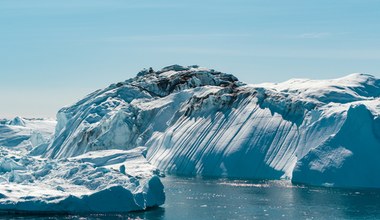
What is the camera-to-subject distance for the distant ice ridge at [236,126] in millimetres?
93312

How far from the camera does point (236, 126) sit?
113 m

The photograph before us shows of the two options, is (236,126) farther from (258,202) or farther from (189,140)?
(258,202)

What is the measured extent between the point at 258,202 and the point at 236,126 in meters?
35.7

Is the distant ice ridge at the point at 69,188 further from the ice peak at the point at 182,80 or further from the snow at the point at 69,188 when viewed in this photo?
the ice peak at the point at 182,80

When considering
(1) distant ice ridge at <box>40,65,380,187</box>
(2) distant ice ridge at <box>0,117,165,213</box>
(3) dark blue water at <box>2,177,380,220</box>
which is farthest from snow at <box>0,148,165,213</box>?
(1) distant ice ridge at <box>40,65,380,187</box>

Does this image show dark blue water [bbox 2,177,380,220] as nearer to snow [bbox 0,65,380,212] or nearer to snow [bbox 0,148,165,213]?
snow [bbox 0,148,165,213]

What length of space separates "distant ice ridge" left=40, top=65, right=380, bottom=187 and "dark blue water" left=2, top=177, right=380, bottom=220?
5198 mm

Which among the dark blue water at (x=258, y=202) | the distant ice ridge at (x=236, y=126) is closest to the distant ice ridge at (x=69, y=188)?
the dark blue water at (x=258, y=202)

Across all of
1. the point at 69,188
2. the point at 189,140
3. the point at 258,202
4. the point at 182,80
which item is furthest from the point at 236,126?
the point at 69,188

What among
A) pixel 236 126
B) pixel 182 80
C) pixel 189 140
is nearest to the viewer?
pixel 236 126

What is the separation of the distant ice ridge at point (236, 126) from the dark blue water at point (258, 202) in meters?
5.20

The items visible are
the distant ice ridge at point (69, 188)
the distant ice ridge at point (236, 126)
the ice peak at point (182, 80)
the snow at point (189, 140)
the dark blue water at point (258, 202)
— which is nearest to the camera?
the distant ice ridge at point (69, 188)

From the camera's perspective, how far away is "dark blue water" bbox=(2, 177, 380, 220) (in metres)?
69.2

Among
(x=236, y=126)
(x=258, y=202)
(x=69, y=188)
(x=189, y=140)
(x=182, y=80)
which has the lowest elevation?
(x=258, y=202)
